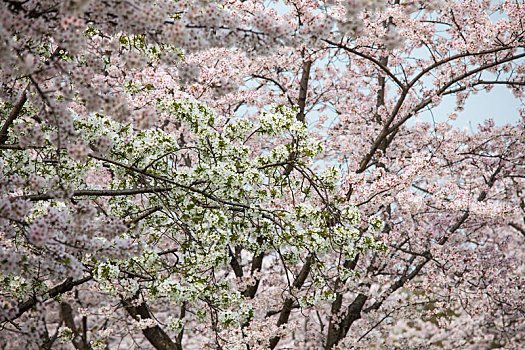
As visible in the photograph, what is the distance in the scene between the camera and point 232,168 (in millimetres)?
3568

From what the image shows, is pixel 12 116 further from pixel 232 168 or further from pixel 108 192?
pixel 232 168

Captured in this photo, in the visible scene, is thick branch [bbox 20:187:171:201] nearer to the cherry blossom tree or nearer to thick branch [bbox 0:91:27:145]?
the cherry blossom tree

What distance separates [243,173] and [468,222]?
6.34 m

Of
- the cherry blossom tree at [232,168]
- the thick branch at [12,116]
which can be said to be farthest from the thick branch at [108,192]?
the thick branch at [12,116]

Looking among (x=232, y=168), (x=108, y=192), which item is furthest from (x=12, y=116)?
(x=232, y=168)

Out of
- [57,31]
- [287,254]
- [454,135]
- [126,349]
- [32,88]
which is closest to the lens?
A: [57,31]

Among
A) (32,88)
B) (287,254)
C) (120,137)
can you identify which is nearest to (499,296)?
(287,254)

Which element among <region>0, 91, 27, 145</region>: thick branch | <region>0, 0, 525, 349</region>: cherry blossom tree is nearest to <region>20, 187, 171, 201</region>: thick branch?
<region>0, 0, 525, 349</region>: cherry blossom tree

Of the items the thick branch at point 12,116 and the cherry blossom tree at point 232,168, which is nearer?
the cherry blossom tree at point 232,168

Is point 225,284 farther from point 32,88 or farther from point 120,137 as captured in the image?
point 32,88

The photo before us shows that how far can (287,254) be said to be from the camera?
4.03m

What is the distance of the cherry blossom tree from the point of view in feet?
8.31

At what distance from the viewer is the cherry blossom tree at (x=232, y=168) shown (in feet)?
8.31

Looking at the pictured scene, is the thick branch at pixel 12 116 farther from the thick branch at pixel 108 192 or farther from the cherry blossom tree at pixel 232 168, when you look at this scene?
the thick branch at pixel 108 192
